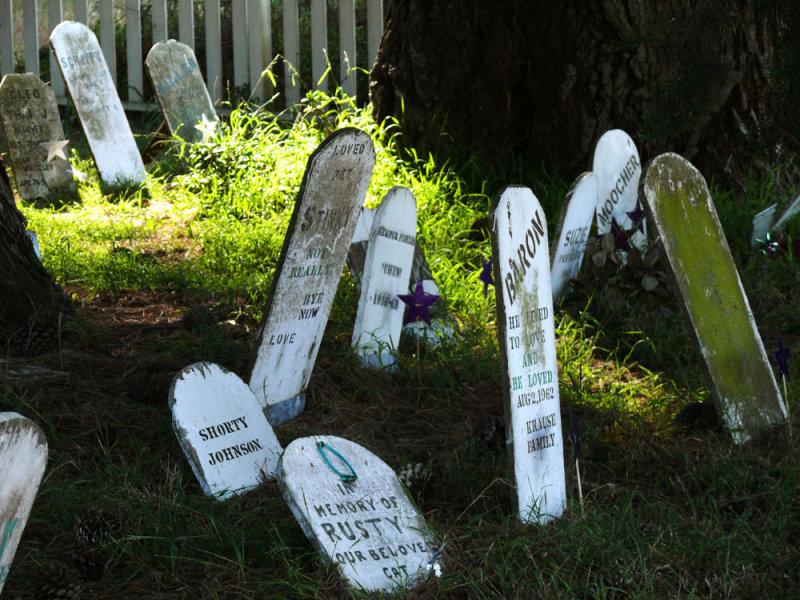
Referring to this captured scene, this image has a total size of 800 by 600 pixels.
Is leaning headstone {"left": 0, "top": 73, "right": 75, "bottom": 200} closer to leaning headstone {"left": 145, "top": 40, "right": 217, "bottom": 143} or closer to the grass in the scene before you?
the grass

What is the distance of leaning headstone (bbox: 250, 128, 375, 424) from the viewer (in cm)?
294

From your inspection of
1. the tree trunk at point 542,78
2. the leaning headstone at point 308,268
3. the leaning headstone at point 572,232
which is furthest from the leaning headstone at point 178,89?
the leaning headstone at point 308,268

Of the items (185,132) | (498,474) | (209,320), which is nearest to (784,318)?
(498,474)

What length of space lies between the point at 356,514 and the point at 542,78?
3.63 meters

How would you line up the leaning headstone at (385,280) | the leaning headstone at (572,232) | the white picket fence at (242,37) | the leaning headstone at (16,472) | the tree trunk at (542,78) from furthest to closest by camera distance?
the white picket fence at (242,37), the tree trunk at (542,78), the leaning headstone at (572,232), the leaning headstone at (385,280), the leaning headstone at (16,472)

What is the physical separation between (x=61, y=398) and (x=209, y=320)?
849mm

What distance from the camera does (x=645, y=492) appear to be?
8.81 feet

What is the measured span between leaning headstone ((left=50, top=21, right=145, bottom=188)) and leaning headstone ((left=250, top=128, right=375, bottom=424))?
10.9 feet

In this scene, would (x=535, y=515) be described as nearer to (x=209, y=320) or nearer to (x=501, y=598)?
(x=501, y=598)

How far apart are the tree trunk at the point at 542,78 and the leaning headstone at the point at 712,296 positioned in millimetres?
1717

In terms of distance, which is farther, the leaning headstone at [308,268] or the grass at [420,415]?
the leaning headstone at [308,268]

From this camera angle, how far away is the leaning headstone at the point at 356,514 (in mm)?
2109

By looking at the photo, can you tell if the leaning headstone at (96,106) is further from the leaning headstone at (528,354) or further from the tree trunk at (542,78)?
the leaning headstone at (528,354)

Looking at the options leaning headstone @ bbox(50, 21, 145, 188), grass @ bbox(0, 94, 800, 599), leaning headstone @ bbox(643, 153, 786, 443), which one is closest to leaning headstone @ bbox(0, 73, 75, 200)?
leaning headstone @ bbox(50, 21, 145, 188)
